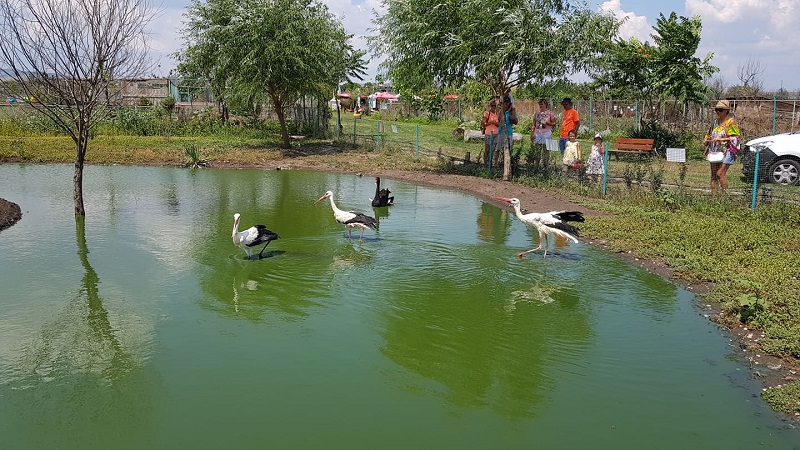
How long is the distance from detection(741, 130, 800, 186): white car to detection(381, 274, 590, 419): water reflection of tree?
1094 centimetres

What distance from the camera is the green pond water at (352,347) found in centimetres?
609

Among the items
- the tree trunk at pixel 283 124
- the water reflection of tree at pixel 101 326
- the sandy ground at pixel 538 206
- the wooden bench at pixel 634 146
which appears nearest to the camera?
the water reflection of tree at pixel 101 326

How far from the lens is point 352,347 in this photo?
25.7 ft

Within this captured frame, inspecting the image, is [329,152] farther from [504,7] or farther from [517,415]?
[517,415]

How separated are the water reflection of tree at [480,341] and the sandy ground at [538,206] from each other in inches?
74.8

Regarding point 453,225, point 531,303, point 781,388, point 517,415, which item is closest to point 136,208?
point 453,225

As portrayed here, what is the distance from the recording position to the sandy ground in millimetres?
7301

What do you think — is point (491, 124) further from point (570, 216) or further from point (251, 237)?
point (251, 237)

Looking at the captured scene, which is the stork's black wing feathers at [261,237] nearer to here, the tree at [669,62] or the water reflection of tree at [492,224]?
the water reflection of tree at [492,224]

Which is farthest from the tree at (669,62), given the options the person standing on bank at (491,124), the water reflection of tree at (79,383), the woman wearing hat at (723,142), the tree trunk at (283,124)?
the water reflection of tree at (79,383)

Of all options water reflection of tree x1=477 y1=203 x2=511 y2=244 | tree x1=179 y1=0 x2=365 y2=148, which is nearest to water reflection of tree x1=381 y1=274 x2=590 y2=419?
water reflection of tree x1=477 y1=203 x2=511 y2=244

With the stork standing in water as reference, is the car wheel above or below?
above

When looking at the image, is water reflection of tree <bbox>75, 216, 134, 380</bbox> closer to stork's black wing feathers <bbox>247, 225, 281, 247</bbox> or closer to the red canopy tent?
stork's black wing feathers <bbox>247, 225, 281, 247</bbox>

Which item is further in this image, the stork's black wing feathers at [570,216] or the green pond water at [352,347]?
the stork's black wing feathers at [570,216]
